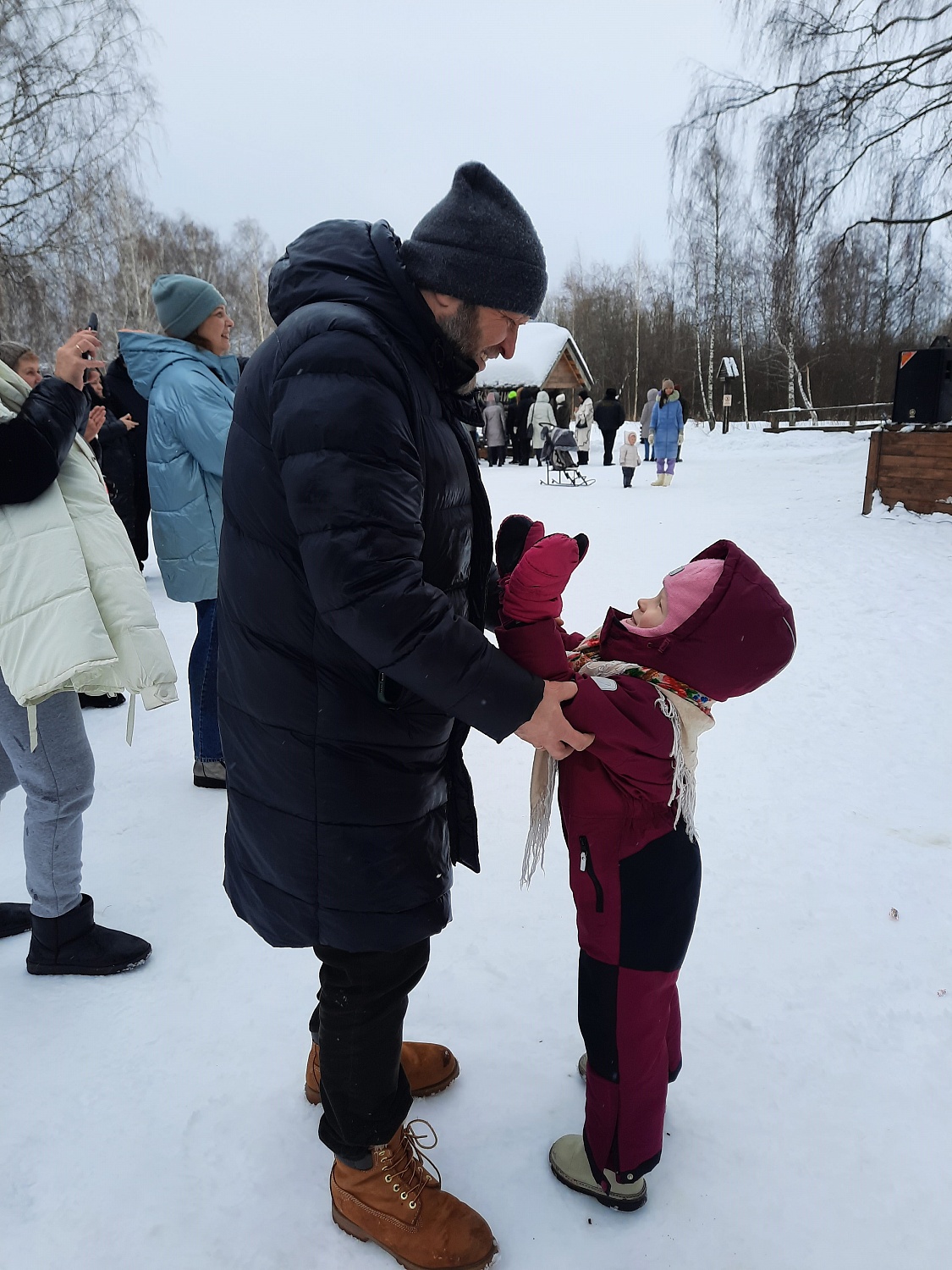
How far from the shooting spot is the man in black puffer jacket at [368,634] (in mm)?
1093

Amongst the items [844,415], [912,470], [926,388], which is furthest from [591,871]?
[844,415]

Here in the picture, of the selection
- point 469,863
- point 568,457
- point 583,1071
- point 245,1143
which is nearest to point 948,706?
point 583,1071

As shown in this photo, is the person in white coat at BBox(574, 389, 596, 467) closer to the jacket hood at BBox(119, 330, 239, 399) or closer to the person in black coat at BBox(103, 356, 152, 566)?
the person in black coat at BBox(103, 356, 152, 566)

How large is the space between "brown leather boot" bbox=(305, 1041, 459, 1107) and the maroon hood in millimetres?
1055

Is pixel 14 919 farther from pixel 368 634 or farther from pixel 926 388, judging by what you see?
pixel 926 388

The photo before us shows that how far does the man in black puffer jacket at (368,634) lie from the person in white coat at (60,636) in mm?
783

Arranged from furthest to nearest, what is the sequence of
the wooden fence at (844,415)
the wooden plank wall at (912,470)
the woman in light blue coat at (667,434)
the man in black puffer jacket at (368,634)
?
the wooden fence at (844,415) < the woman in light blue coat at (667,434) < the wooden plank wall at (912,470) < the man in black puffer jacket at (368,634)

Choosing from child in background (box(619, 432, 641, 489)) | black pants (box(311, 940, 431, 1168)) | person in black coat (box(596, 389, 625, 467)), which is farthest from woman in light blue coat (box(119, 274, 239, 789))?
person in black coat (box(596, 389, 625, 467))

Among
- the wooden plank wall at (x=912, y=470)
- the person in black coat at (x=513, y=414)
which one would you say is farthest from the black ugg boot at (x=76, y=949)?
the person in black coat at (x=513, y=414)

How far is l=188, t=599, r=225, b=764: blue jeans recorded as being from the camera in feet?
9.62

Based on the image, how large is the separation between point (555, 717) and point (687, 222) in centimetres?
1211

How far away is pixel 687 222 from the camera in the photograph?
1134 cm

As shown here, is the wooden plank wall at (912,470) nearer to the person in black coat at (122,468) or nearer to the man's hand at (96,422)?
the person in black coat at (122,468)

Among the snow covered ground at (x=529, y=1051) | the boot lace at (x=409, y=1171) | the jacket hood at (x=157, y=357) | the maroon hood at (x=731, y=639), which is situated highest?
the jacket hood at (x=157, y=357)
